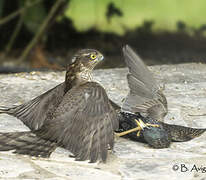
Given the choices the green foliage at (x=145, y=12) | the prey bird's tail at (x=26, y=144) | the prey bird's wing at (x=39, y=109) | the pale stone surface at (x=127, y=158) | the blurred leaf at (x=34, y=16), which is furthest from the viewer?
the green foliage at (x=145, y=12)

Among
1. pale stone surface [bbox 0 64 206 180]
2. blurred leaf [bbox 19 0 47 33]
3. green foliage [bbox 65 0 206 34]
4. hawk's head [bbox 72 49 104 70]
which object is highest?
green foliage [bbox 65 0 206 34]

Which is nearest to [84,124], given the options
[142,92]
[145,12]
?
[142,92]

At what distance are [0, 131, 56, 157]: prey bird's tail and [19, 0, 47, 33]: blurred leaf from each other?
5174 mm

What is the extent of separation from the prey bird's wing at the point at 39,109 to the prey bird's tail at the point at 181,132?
937mm

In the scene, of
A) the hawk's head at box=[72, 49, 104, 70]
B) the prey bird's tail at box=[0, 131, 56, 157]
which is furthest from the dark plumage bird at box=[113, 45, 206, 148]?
the prey bird's tail at box=[0, 131, 56, 157]

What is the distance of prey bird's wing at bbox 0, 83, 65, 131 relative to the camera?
16.7 feet

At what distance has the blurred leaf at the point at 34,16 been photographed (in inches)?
388

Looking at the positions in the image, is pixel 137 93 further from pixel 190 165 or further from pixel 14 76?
pixel 14 76

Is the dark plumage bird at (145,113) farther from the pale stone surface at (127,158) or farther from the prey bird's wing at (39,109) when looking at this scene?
the prey bird's wing at (39,109)

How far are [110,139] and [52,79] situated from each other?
2.92 m

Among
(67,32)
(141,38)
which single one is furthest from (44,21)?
(141,38)

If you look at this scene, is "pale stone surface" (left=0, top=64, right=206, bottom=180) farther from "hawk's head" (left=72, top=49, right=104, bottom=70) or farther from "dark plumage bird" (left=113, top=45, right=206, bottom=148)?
"hawk's head" (left=72, top=49, right=104, bottom=70)

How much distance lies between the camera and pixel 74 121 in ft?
15.9

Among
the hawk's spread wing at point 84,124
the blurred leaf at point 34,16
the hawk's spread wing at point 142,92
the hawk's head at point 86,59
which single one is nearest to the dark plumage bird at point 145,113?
the hawk's spread wing at point 142,92
